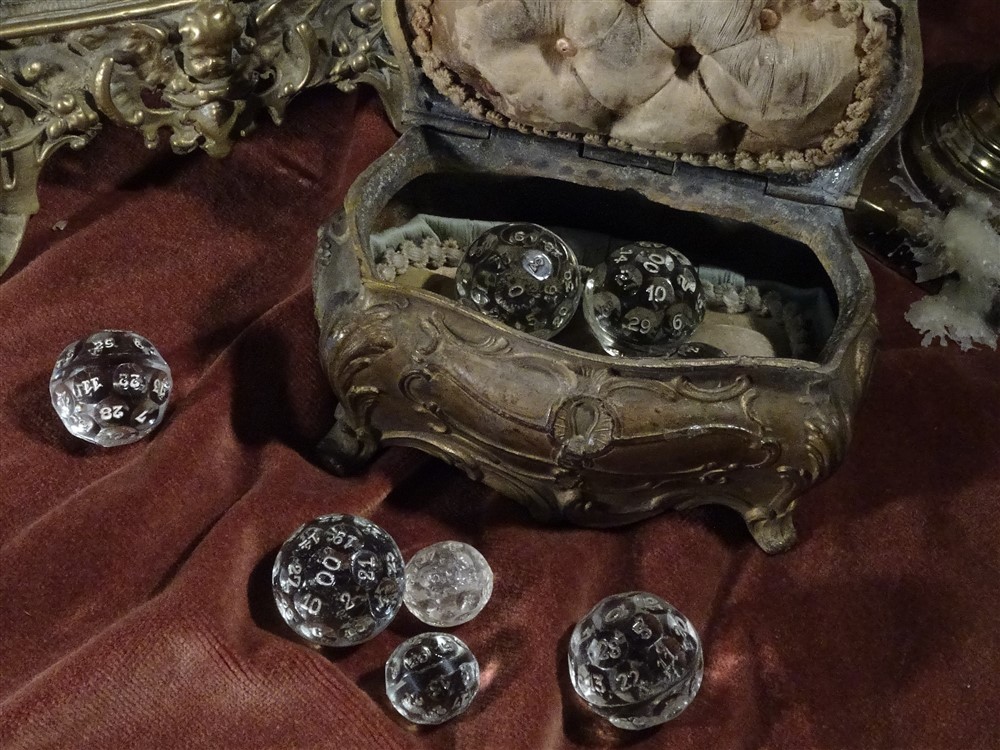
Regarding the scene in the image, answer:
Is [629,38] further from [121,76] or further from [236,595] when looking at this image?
[236,595]

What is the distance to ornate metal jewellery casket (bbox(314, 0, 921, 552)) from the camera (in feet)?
3.45

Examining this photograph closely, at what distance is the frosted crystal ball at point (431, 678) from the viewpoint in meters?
1.04

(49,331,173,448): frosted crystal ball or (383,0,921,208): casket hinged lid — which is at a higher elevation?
(383,0,921,208): casket hinged lid

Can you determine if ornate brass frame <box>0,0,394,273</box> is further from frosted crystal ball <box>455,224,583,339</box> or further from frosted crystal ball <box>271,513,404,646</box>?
frosted crystal ball <box>271,513,404,646</box>

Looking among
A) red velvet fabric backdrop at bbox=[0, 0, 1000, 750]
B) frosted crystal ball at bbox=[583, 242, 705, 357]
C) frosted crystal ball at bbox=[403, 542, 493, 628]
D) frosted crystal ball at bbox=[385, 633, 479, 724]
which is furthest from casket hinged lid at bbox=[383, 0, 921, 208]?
frosted crystal ball at bbox=[385, 633, 479, 724]

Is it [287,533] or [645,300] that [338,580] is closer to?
[287,533]

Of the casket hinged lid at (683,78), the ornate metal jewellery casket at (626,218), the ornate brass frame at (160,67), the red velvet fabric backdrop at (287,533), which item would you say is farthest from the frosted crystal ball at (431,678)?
the ornate brass frame at (160,67)

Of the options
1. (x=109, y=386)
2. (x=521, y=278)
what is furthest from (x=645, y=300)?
(x=109, y=386)

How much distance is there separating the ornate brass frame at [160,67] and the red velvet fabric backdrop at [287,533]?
0.42 feet

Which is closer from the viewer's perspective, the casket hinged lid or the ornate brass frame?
the casket hinged lid

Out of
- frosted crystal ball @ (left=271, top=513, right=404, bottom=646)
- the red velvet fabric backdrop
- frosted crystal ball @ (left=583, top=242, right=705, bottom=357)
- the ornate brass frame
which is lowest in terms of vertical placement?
the red velvet fabric backdrop

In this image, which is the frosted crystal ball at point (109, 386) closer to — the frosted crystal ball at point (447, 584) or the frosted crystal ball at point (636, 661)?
the frosted crystal ball at point (447, 584)

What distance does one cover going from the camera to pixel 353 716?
1049 millimetres

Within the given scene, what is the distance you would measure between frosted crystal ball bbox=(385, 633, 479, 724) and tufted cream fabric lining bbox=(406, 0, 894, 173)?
0.65m
